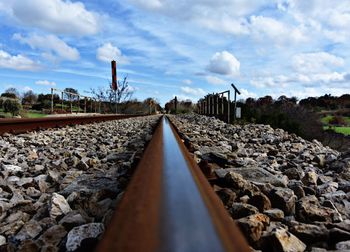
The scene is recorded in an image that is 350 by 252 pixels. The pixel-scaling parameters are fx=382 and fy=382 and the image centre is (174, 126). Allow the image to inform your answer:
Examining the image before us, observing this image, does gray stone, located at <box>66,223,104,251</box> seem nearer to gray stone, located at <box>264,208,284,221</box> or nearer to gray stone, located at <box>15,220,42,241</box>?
gray stone, located at <box>15,220,42,241</box>

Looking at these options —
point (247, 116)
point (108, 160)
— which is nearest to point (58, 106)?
point (247, 116)

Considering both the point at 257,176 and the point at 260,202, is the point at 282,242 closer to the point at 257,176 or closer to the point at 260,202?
the point at 260,202

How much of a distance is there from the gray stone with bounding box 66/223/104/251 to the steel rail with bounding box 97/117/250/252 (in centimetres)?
24

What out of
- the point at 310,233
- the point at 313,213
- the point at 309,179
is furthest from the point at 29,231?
the point at 309,179

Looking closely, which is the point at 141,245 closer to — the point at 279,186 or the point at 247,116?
the point at 279,186

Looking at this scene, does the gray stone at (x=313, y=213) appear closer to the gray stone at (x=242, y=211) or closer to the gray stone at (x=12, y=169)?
the gray stone at (x=242, y=211)

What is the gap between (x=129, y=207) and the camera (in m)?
1.07

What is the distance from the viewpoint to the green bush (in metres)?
14.9

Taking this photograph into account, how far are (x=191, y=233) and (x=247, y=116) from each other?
47.6ft

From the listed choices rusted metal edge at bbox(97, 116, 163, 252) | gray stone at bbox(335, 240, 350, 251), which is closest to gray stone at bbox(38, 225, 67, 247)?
rusted metal edge at bbox(97, 116, 163, 252)

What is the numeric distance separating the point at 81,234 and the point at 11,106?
48.7 feet

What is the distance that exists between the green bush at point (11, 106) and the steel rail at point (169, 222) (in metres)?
14.9

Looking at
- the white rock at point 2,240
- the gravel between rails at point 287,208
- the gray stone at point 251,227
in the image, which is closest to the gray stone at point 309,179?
the gravel between rails at point 287,208

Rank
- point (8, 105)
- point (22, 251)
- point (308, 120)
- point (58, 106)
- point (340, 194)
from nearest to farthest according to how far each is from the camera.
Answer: point (22, 251) → point (340, 194) → point (8, 105) → point (308, 120) → point (58, 106)
